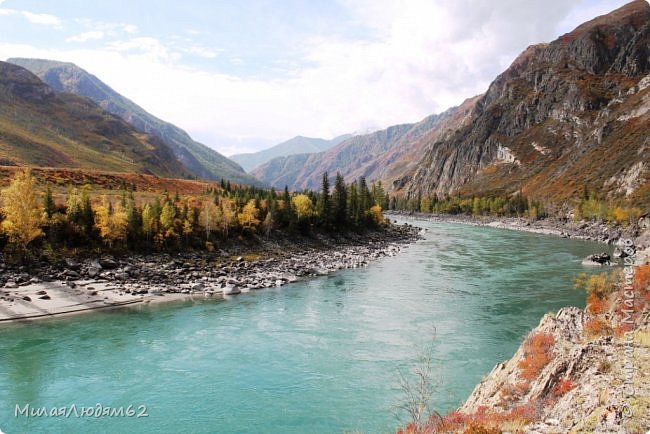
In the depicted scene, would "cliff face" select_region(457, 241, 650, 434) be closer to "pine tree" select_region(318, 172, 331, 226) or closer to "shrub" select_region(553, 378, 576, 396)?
"shrub" select_region(553, 378, 576, 396)

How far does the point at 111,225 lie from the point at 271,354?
4036 centimetres

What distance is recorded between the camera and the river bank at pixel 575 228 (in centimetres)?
9976

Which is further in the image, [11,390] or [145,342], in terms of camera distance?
[145,342]

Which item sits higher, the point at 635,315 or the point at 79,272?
the point at 635,315

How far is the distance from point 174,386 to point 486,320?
28.2 meters

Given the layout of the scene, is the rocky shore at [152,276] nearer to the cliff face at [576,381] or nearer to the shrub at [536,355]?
the shrub at [536,355]

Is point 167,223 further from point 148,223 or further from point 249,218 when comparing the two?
point 249,218

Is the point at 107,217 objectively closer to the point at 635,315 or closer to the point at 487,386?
the point at 487,386

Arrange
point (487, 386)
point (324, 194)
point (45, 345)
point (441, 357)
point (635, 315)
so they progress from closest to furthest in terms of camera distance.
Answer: point (487, 386), point (635, 315), point (441, 357), point (45, 345), point (324, 194)

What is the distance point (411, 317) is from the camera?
41.3m

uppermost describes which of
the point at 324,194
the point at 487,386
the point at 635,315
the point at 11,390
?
the point at 324,194

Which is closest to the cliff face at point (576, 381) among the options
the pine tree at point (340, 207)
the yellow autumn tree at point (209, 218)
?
the yellow autumn tree at point (209, 218)

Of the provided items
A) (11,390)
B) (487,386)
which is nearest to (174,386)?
(11,390)

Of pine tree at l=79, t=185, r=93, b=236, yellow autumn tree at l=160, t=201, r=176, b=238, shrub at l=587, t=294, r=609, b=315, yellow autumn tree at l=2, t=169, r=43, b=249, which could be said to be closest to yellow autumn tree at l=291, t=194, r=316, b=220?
yellow autumn tree at l=160, t=201, r=176, b=238
